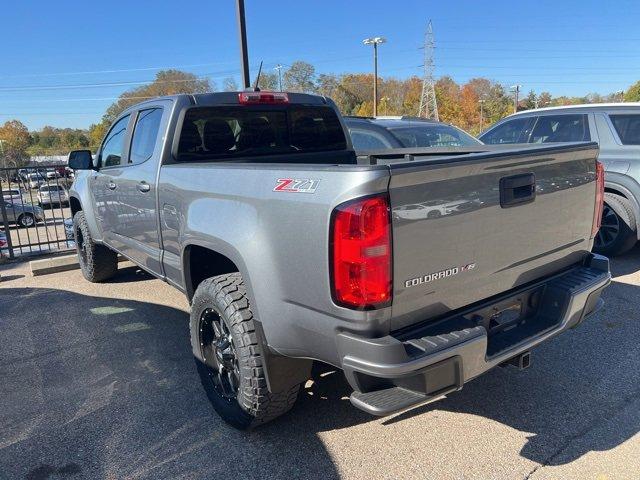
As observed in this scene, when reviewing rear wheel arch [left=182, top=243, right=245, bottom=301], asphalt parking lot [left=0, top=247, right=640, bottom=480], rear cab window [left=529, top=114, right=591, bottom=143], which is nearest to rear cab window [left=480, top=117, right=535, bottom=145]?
rear cab window [left=529, top=114, right=591, bottom=143]

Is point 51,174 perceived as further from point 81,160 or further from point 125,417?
point 125,417

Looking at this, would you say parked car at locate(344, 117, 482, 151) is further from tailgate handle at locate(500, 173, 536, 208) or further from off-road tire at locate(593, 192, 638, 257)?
tailgate handle at locate(500, 173, 536, 208)

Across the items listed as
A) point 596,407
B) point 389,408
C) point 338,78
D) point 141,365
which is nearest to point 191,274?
point 141,365

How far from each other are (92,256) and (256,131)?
2.91 metres

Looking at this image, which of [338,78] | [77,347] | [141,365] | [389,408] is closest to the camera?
[389,408]

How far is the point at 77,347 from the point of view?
4082 millimetres

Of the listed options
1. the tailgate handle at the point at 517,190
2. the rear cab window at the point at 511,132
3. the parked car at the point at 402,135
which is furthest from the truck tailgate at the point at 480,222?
the rear cab window at the point at 511,132

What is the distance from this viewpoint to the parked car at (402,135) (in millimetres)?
7051

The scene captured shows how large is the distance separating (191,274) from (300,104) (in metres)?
1.77

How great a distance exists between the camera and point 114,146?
4668 millimetres

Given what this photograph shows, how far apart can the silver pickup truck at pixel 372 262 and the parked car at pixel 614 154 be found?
3524 mm

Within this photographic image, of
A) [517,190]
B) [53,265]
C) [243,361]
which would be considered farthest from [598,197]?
[53,265]

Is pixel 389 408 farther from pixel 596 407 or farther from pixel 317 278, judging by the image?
pixel 596 407

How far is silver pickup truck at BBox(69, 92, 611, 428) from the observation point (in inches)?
78.4
